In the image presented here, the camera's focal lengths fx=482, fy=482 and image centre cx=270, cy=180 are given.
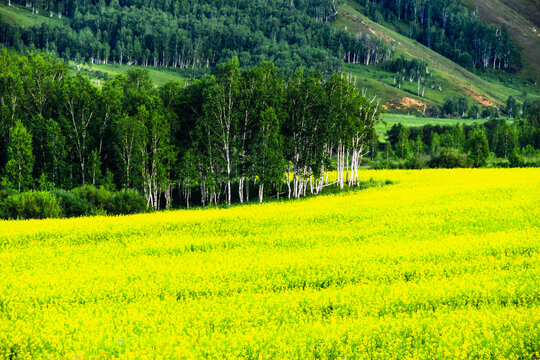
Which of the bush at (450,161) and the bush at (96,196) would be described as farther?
the bush at (450,161)

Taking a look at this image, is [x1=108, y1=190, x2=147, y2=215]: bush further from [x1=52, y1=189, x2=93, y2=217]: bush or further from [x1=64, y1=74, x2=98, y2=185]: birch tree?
[x1=64, y1=74, x2=98, y2=185]: birch tree

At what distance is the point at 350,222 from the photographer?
34469 millimetres

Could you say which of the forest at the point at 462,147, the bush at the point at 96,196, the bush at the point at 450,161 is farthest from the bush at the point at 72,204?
the bush at the point at 450,161

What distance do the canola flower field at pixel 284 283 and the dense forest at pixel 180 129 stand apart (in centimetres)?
1361

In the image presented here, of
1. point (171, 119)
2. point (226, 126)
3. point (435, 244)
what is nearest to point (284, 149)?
point (226, 126)

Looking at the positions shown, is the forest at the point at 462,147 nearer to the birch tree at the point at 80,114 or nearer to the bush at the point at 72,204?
the birch tree at the point at 80,114

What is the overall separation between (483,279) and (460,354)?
8.34m

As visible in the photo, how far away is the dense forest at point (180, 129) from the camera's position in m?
51.3

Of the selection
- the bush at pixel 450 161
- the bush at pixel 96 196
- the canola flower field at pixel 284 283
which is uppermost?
the bush at pixel 450 161

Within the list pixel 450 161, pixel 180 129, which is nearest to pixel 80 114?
pixel 180 129

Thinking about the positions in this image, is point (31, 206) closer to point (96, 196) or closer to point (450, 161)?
point (96, 196)

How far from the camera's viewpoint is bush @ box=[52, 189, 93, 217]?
144 ft

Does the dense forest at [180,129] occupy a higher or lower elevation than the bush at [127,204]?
higher

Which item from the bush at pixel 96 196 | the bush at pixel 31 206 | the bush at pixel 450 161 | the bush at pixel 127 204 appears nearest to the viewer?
the bush at pixel 31 206
